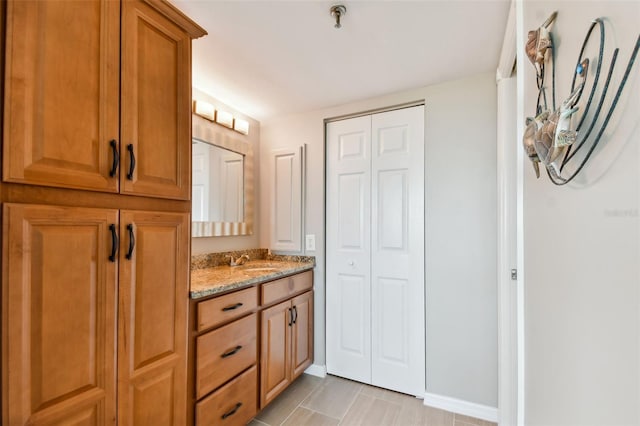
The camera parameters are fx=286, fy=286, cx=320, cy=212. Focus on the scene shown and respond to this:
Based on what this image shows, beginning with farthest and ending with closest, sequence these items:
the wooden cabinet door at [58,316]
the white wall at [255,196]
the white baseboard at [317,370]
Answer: the white baseboard at [317,370], the white wall at [255,196], the wooden cabinet door at [58,316]

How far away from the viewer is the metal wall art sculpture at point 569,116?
0.47 m

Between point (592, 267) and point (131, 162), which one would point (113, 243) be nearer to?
point (131, 162)

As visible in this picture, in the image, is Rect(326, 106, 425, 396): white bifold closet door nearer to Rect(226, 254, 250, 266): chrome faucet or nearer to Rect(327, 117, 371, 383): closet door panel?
Rect(327, 117, 371, 383): closet door panel

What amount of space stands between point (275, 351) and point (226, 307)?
0.64 metres

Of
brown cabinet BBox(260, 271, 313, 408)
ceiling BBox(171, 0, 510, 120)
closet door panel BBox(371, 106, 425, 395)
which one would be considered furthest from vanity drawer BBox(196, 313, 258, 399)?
ceiling BBox(171, 0, 510, 120)

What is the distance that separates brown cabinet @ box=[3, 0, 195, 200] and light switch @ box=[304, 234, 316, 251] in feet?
4.43

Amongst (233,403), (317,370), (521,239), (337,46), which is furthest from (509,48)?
(317,370)

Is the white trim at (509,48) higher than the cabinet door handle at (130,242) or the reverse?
higher

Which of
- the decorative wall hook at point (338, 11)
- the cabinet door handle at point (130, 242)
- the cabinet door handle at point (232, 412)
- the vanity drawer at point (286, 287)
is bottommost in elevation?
the cabinet door handle at point (232, 412)

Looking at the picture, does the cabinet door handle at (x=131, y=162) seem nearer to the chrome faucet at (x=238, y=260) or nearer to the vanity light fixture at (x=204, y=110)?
the vanity light fixture at (x=204, y=110)

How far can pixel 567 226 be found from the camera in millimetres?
663

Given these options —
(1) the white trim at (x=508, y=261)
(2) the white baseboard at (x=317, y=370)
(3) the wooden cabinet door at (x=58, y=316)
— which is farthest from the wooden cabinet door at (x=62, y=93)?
(2) the white baseboard at (x=317, y=370)

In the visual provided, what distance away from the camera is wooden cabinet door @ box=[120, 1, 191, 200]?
1.09 m

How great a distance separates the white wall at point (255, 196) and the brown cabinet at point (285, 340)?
652 millimetres
